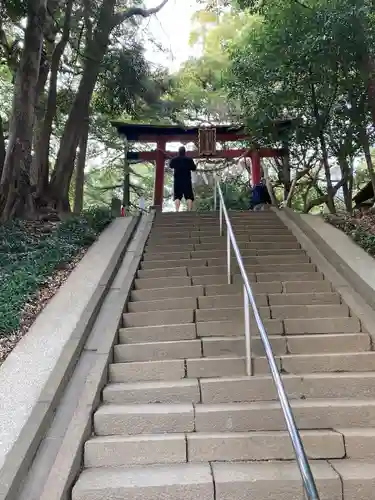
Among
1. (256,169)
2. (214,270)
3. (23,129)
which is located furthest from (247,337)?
(256,169)

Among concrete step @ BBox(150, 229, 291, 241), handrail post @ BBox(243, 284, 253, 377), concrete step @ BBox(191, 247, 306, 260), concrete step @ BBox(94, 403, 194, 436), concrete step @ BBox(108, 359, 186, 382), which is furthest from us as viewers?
concrete step @ BBox(150, 229, 291, 241)

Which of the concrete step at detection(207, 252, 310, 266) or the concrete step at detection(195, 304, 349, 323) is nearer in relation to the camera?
the concrete step at detection(195, 304, 349, 323)

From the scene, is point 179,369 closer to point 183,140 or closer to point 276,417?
point 276,417

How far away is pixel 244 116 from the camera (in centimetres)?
933

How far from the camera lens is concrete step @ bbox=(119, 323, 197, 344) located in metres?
4.00

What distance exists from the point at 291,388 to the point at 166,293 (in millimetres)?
1892

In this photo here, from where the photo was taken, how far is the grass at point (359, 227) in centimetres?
583

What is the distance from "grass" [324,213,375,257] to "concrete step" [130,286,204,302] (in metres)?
2.40

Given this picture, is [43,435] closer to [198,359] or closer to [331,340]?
[198,359]

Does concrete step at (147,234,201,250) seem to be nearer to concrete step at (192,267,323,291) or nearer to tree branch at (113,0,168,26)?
concrete step at (192,267,323,291)

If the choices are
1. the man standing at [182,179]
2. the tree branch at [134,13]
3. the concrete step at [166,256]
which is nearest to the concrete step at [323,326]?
the concrete step at [166,256]

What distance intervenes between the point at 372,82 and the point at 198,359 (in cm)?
575

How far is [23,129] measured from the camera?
7.10 meters

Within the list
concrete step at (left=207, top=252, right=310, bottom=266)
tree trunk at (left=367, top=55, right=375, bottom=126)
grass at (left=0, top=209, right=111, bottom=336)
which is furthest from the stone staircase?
tree trunk at (left=367, top=55, right=375, bottom=126)
